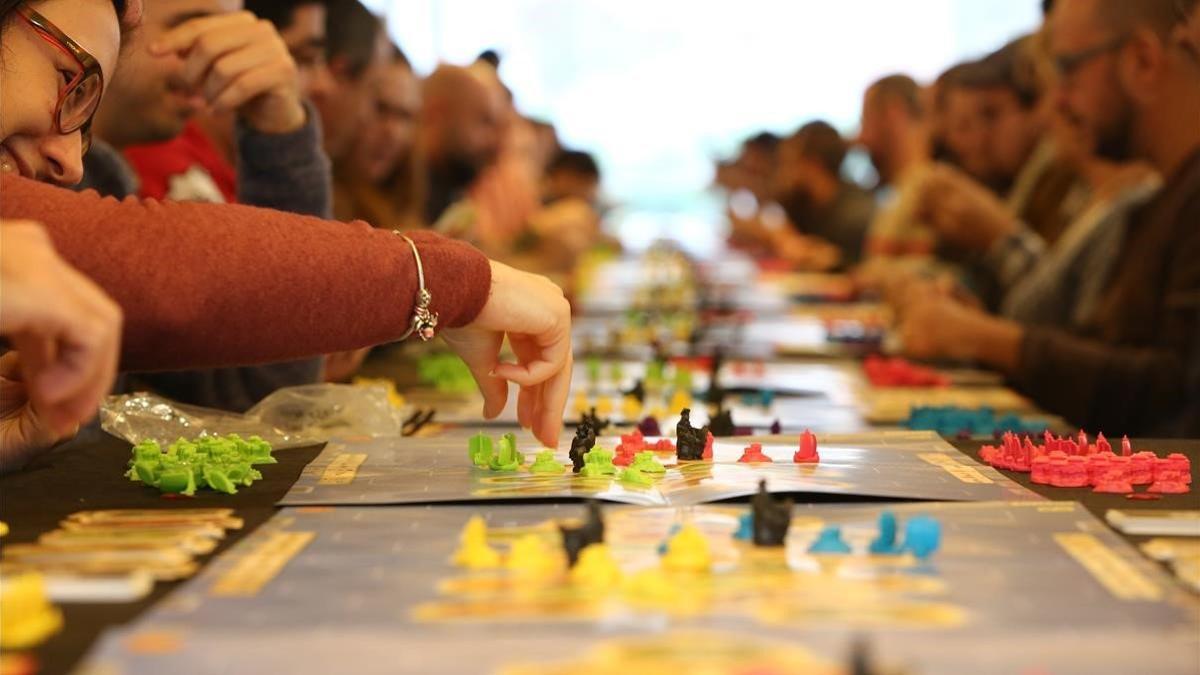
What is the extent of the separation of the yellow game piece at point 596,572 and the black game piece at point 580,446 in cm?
37

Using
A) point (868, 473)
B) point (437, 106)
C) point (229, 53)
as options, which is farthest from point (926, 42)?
point (868, 473)

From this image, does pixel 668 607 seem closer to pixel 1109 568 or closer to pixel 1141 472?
pixel 1109 568

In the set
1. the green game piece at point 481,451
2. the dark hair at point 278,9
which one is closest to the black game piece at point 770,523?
the green game piece at point 481,451

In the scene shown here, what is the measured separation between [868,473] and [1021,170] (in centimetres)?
398

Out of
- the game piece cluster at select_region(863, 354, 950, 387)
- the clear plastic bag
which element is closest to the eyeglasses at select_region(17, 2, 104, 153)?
the clear plastic bag

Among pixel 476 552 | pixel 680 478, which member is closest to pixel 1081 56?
pixel 680 478

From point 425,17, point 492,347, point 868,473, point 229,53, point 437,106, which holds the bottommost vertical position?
point 868,473

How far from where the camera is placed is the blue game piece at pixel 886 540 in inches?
38.8

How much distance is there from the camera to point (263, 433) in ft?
4.93

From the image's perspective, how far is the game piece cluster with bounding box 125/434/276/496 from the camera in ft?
3.93

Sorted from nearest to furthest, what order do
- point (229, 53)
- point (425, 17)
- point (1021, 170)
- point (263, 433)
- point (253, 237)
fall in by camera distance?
1. point (253, 237)
2. point (263, 433)
3. point (229, 53)
4. point (1021, 170)
5. point (425, 17)

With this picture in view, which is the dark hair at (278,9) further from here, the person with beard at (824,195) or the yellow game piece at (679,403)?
the person with beard at (824,195)

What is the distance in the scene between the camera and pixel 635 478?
122 centimetres

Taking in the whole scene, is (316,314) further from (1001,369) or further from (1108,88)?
(1108,88)
